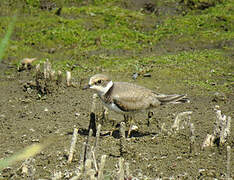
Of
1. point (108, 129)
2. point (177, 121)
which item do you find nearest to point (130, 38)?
point (108, 129)

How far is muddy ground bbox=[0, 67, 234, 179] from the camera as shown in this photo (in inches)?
191

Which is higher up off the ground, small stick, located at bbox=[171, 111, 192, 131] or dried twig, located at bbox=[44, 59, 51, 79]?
dried twig, located at bbox=[44, 59, 51, 79]

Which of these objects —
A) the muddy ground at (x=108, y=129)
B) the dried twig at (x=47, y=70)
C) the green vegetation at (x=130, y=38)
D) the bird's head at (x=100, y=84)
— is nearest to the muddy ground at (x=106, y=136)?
the muddy ground at (x=108, y=129)

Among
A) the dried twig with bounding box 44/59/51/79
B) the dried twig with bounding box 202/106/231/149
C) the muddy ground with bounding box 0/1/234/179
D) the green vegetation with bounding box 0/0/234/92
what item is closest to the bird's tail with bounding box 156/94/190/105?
A: the muddy ground with bounding box 0/1/234/179

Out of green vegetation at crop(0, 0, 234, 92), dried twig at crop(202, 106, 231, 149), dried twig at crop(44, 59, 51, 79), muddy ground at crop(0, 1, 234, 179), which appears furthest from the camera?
green vegetation at crop(0, 0, 234, 92)

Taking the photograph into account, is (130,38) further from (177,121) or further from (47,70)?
(177,121)

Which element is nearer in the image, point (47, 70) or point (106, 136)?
point (106, 136)

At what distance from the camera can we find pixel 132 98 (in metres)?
6.00

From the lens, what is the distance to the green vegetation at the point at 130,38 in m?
9.25

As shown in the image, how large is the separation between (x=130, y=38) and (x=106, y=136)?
543 centimetres

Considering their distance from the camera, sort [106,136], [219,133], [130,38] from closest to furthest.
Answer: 1. [219,133]
2. [106,136]
3. [130,38]

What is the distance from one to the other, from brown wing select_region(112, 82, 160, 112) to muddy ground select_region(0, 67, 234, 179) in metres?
0.38

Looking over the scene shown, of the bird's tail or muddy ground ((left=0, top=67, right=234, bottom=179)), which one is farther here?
the bird's tail

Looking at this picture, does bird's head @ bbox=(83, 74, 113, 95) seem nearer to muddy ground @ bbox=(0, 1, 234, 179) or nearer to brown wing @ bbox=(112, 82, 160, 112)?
brown wing @ bbox=(112, 82, 160, 112)
